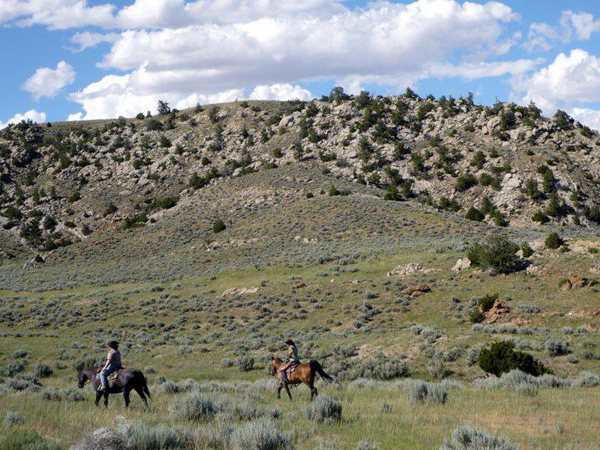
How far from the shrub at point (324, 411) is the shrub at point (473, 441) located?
3068mm

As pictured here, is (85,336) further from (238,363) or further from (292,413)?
(292,413)

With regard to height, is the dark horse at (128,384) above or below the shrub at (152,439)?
below

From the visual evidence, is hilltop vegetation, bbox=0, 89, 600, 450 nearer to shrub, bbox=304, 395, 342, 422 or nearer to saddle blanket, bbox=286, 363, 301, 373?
shrub, bbox=304, 395, 342, 422

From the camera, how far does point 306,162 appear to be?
9438 centimetres

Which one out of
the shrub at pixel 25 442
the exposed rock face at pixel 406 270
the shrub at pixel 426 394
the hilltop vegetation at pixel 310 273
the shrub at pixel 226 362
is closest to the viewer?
the shrub at pixel 25 442

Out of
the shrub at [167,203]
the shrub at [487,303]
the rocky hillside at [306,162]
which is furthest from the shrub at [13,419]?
the shrub at [167,203]

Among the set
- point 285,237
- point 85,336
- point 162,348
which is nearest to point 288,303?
point 162,348

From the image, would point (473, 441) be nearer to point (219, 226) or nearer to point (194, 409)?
point (194, 409)

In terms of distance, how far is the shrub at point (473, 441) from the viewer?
8031 millimetres

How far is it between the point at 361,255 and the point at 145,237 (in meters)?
41.9

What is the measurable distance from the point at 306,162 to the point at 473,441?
8756cm

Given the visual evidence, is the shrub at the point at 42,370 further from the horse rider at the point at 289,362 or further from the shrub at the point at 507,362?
the shrub at the point at 507,362

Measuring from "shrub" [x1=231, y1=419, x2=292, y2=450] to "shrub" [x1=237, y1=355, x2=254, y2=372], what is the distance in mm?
16358

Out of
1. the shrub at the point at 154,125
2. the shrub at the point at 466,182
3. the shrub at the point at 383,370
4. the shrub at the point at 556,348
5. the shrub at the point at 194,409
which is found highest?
the shrub at the point at 154,125
